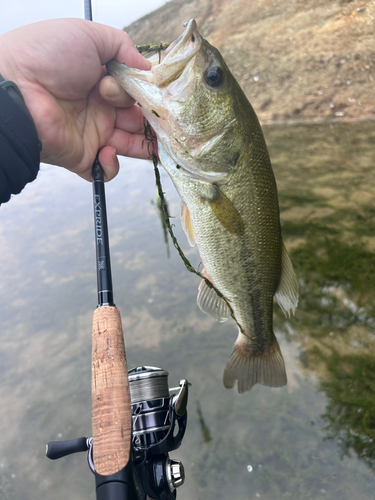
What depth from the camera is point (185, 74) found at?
1.38 meters

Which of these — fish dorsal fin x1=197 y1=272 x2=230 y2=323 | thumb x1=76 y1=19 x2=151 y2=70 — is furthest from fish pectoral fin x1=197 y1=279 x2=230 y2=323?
thumb x1=76 y1=19 x2=151 y2=70

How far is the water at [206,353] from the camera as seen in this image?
80.3 inches

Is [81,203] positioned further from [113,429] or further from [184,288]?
[113,429]

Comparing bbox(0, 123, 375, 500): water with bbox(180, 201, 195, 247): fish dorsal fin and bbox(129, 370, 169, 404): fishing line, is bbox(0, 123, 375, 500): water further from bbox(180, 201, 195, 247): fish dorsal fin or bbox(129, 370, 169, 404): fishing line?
bbox(180, 201, 195, 247): fish dorsal fin

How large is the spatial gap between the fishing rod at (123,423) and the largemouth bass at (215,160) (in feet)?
1.65

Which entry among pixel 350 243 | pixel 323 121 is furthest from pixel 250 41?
pixel 350 243

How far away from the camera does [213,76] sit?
1.41 metres

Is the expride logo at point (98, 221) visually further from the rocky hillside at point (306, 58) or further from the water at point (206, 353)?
the rocky hillside at point (306, 58)

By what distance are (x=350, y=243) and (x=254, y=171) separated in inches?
99.9

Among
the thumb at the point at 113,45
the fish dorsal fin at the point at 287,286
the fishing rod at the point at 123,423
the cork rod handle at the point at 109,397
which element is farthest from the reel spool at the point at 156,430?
the thumb at the point at 113,45

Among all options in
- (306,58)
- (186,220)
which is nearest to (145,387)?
(186,220)

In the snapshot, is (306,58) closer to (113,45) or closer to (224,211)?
(113,45)

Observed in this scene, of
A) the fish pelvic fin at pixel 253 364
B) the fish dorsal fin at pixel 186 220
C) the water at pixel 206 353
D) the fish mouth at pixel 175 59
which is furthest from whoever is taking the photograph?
the water at pixel 206 353

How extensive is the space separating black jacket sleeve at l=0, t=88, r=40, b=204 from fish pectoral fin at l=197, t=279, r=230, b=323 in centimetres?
96
